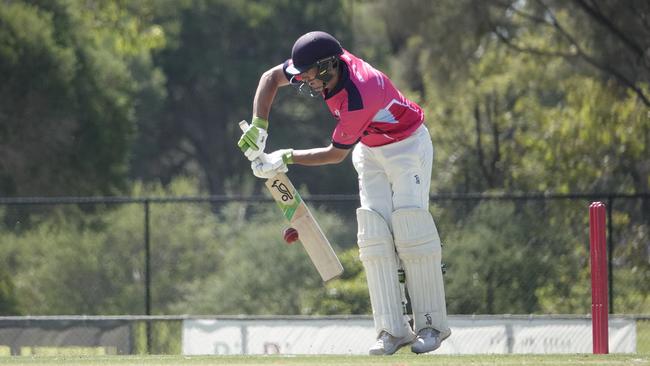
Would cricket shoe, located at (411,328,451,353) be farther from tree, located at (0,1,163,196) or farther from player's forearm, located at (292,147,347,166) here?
tree, located at (0,1,163,196)

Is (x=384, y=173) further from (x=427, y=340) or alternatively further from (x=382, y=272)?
(x=427, y=340)

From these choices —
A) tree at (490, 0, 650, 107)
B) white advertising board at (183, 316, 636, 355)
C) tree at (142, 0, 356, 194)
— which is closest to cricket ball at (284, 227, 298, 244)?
white advertising board at (183, 316, 636, 355)

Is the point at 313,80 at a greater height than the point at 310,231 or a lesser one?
greater

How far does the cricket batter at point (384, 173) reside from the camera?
6828mm

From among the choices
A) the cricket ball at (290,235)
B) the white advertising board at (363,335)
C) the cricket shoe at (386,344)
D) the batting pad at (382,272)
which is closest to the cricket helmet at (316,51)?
the batting pad at (382,272)

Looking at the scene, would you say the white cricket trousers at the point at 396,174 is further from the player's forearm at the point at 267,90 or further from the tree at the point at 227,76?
the tree at the point at 227,76

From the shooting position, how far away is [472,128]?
25953mm

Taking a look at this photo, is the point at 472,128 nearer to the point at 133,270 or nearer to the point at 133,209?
the point at 133,209

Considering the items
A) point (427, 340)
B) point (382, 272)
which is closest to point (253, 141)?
point (382, 272)

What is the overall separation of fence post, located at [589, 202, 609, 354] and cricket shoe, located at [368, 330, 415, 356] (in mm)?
1228

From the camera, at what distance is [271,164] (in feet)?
23.3

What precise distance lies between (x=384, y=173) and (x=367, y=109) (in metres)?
0.51

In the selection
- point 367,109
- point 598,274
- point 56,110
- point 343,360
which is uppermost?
point 56,110

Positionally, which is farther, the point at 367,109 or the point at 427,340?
the point at 427,340
